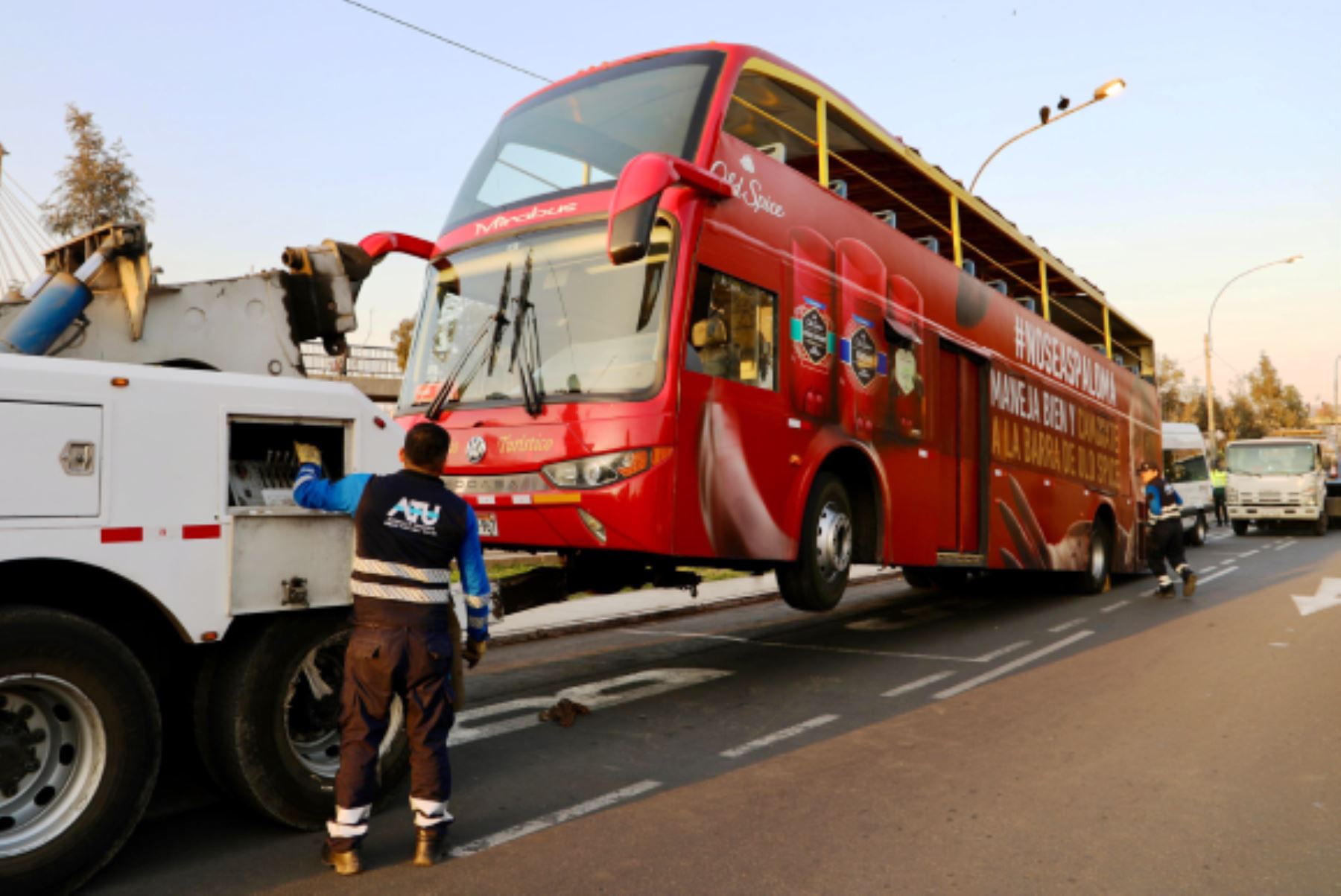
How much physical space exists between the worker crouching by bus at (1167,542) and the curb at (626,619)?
540cm

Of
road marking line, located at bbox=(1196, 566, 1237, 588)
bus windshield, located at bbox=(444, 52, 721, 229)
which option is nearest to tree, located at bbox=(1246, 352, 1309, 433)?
road marking line, located at bbox=(1196, 566, 1237, 588)

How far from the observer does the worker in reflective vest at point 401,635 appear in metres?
3.77

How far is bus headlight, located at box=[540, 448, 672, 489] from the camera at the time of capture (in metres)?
5.72

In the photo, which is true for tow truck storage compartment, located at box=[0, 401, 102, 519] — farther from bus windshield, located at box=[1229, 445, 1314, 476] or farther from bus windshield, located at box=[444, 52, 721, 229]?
bus windshield, located at box=[1229, 445, 1314, 476]

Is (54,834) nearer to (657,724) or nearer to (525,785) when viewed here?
(525,785)

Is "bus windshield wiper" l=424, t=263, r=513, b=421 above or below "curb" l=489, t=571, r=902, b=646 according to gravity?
above

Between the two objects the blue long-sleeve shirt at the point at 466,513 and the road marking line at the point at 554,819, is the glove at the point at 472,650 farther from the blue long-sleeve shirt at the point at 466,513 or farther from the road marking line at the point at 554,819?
the road marking line at the point at 554,819

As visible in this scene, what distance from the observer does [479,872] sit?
3.74 metres

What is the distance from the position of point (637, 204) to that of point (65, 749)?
138 inches

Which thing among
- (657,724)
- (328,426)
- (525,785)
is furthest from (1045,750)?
(328,426)

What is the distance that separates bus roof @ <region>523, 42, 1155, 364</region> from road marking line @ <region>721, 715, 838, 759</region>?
13.9 feet

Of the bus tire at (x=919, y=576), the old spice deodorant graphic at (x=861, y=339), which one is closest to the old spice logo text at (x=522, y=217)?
the old spice deodorant graphic at (x=861, y=339)

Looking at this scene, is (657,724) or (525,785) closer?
(525,785)

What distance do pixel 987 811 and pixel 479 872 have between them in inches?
90.5
